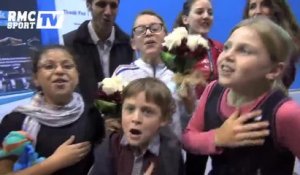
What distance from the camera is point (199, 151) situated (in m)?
1.60

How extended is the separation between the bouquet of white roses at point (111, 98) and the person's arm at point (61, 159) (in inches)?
7.0

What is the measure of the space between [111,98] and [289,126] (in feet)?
2.38

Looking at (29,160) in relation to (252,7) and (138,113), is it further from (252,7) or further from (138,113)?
(252,7)

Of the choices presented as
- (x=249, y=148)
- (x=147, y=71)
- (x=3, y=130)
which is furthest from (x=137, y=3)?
(x=249, y=148)

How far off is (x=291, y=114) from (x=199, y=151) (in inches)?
14.4

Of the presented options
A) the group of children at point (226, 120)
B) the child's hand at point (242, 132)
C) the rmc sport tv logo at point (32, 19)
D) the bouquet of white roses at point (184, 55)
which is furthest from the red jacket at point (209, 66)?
the rmc sport tv logo at point (32, 19)

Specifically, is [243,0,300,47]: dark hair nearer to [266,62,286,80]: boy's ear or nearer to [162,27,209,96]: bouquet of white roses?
[162,27,209,96]: bouquet of white roses

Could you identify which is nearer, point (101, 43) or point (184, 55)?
point (184, 55)

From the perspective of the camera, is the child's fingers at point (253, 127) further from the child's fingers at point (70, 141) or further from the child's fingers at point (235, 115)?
the child's fingers at point (70, 141)

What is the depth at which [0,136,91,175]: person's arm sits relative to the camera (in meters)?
1.71

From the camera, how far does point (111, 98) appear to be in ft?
5.94

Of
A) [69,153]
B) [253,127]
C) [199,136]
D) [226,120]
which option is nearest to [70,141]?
[69,153]

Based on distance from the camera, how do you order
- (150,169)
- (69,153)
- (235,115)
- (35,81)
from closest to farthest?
(235,115)
(150,169)
(69,153)
(35,81)

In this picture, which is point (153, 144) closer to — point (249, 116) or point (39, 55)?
point (249, 116)
